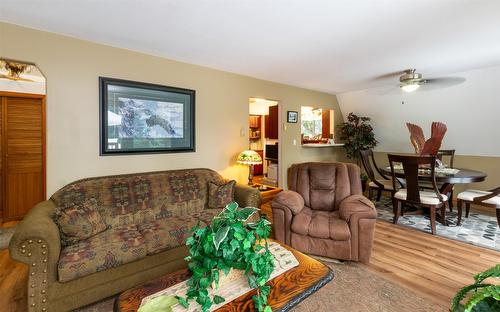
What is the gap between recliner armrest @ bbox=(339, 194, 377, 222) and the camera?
7.62 ft

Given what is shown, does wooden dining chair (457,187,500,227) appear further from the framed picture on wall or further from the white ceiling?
the framed picture on wall

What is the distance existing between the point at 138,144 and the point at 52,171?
2.84 ft

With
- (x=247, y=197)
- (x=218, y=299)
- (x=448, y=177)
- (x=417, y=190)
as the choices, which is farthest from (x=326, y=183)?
(x=218, y=299)

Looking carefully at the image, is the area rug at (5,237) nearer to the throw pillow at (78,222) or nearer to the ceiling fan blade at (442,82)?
the throw pillow at (78,222)

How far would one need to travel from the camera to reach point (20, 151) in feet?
11.4

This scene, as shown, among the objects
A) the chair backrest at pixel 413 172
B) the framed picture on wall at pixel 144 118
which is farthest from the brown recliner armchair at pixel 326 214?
the framed picture on wall at pixel 144 118

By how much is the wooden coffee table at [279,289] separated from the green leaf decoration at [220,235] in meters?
0.32

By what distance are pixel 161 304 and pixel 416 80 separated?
4.32 m

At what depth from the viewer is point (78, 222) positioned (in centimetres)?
192

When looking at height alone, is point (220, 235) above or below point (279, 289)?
above

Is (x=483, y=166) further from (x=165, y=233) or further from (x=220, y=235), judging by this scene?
(x=165, y=233)

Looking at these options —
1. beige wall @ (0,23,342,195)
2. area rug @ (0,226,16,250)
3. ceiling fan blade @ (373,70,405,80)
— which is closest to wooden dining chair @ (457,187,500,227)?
ceiling fan blade @ (373,70,405,80)

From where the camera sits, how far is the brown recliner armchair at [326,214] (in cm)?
233

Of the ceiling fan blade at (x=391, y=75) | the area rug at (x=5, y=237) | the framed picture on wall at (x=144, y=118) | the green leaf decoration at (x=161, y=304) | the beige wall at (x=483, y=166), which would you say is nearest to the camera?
the green leaf decoration at (x=161, y=304)
